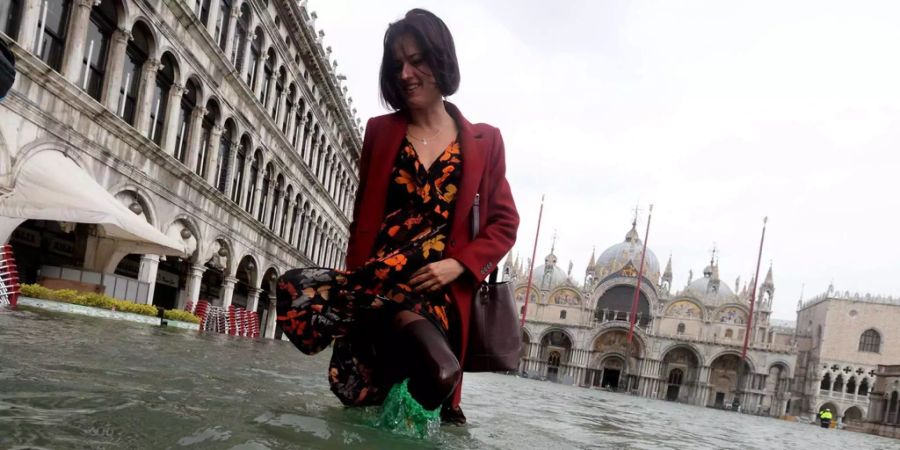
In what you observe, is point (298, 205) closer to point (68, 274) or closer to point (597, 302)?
point (68, 274)

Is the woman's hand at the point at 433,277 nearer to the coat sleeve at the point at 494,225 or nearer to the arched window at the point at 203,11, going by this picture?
the coat sleeve at the point at 494,225

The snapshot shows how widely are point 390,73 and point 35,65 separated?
859cm

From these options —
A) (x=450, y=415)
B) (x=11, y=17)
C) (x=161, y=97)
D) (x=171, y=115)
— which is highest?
(x=11, y=17)

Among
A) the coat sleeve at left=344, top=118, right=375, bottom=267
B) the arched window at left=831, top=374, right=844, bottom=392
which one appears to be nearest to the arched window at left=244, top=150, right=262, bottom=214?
the coat sleeve at left=344, top=118, right=375, bottom=267

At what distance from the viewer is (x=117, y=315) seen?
10156mm

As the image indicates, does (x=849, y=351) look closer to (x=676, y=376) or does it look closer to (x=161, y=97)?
(x=676, y=376)

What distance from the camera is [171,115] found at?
1419cm

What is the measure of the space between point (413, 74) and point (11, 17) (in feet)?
29.9

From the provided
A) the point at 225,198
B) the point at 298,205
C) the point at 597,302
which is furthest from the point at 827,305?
the point at 225,198

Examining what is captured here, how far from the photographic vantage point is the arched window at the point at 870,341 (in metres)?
57.9

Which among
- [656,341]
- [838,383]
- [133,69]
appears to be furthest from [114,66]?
[838,383]

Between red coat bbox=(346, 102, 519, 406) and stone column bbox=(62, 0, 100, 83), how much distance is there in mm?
9492

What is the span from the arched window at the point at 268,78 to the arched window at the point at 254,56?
0.86 meters

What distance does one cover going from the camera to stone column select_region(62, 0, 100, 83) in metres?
10.6
